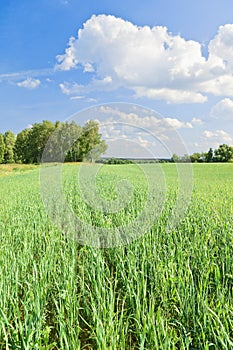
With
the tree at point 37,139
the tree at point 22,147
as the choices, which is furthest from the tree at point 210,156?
the tree at point 22,147

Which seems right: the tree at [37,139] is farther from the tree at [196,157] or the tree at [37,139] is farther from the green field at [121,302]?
the green field at [121,302]

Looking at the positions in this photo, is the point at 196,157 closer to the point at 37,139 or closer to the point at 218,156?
the point at 218,156

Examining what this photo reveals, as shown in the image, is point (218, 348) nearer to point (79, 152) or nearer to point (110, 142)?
point (110, 142)

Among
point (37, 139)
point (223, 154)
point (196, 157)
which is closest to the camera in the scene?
point (223, 154)

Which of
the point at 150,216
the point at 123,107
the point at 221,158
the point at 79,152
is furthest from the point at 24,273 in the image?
the point at 221,158

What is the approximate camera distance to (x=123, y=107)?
15.5 ft

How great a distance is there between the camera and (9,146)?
181 ft

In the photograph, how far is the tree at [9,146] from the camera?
5364cm

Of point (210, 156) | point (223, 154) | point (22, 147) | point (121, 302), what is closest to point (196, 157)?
point (210, 156)

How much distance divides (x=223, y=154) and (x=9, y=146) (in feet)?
112

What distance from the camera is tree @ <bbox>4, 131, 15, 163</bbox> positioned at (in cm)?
5364

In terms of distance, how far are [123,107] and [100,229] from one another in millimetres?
1765

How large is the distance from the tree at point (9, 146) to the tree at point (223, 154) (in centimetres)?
3179

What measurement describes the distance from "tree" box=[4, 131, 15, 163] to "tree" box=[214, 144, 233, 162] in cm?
3179
